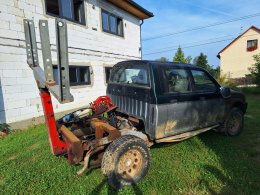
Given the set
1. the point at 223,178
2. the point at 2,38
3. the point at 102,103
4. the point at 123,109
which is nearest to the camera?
the point at 223,178

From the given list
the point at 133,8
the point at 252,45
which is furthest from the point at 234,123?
the point at 252,45

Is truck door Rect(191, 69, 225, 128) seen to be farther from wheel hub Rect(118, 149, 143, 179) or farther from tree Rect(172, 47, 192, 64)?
tree Rect(172, 47, 192, 64)

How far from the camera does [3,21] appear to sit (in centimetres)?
625

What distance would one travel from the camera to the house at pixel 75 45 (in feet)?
21.1

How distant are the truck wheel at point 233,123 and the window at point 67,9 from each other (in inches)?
285

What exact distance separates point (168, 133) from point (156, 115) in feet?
1.89

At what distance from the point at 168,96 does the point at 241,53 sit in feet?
106

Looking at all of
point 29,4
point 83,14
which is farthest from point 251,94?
point 29,4

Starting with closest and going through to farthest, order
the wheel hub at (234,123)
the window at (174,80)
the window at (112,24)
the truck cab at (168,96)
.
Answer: the truck cab at (168,96)
the window at (174,80)
the wheel hub at (234,123)
the window at (112,24)

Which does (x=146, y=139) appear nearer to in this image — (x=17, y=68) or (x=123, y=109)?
(x=123, y=109)

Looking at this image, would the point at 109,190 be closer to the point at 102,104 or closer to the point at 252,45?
the point at 102,104

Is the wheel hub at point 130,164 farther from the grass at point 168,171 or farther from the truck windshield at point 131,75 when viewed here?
the truck windshield at point 131,75

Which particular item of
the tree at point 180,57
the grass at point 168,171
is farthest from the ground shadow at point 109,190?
the tree at point 180,57

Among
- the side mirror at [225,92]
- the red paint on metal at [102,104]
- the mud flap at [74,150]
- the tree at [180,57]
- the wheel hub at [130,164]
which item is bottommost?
the wheel hub at [130,164]
